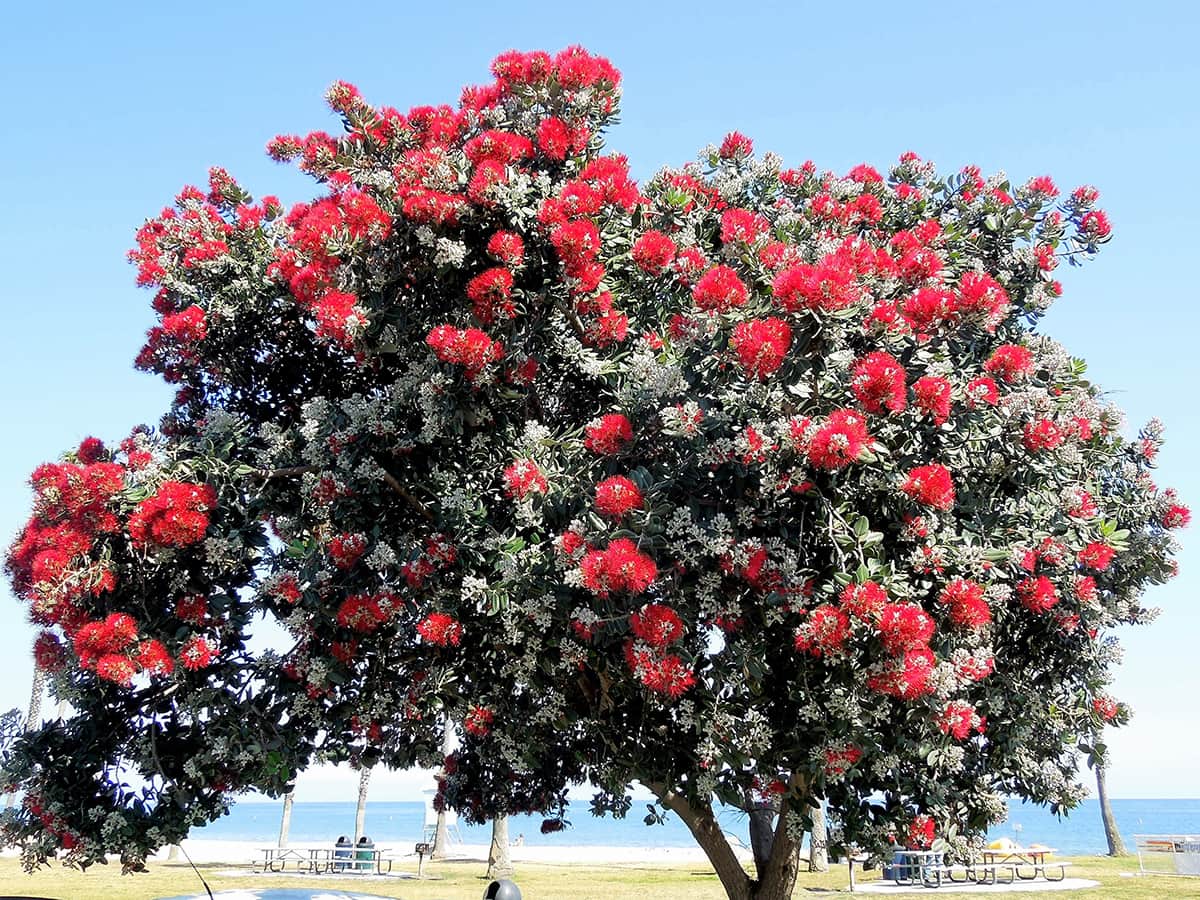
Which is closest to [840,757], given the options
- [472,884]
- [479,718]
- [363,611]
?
[479,718]

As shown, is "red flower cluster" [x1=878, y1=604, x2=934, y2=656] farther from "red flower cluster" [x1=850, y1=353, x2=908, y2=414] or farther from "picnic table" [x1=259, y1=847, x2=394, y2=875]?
"picnic table" [x1=259, y1=847, x2=394, y2=875]

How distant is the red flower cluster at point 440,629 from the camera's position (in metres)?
7.09

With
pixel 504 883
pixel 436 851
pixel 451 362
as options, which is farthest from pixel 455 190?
pixel 436 851

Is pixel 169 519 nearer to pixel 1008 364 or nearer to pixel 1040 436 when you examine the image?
pixel 1008 364

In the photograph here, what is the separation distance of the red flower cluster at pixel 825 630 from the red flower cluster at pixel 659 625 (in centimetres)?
76

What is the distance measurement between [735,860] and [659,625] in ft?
14.8

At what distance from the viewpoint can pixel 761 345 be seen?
615 cm

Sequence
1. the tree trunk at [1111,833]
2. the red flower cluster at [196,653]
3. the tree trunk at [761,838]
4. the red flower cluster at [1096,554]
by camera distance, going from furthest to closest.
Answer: the tree trunk at [1111,833]
the tree trunk at [761,838]
the red flower cluster at [1096,554]
the red flower cluster at [196,653]

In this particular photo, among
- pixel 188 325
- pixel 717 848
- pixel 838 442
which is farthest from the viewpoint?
pixel 717 848

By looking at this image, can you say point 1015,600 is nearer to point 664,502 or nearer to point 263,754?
point 664,502

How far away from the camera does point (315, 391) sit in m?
8.89

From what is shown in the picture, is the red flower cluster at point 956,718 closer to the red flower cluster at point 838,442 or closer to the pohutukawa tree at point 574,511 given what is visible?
the pohutukawa tree at point 574,511

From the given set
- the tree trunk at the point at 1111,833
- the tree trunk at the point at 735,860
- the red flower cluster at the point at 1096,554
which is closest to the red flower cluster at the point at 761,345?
the red flower cluster at the point at 1096,554

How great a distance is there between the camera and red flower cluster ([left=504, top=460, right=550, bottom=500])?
21.4 ft
